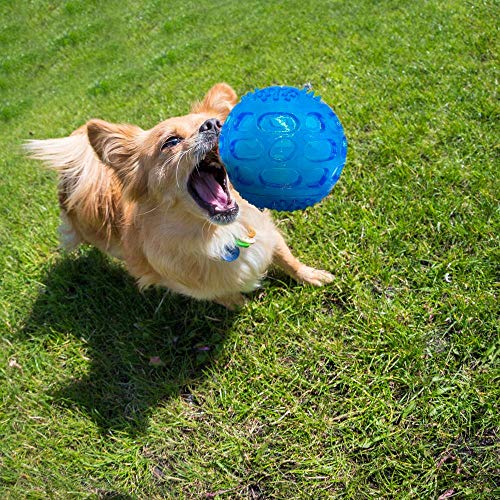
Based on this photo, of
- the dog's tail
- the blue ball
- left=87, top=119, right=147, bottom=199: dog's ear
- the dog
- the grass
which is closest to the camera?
the blue ball

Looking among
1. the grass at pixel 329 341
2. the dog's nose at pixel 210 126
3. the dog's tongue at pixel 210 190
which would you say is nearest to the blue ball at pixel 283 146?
the dog's nose at pixel 210 126

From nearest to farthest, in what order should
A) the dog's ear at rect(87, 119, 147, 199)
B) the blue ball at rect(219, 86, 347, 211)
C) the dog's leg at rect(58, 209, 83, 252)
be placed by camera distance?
the blue ball at rect(219, 86, 347, 211), the dog's ear at rect(87, 119, 147, 199), the dog's leg at rect(58, 209, 83, 252)

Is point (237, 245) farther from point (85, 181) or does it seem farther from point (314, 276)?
point (85, 181)

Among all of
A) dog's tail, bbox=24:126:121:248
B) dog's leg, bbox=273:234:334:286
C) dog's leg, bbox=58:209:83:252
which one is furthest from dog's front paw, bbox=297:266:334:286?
dog's leg, bbox=58:209:83:252

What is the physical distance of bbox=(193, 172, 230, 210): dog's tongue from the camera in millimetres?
2662

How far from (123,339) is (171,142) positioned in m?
1.67

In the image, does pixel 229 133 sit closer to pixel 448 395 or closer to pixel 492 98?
pixel 448 395

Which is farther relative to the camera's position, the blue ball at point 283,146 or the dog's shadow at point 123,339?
the dog's shadow at point 123,339

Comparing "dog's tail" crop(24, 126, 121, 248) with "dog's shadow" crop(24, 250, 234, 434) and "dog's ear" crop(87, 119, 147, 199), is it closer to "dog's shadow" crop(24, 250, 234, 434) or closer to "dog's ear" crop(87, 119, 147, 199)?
"dog's ear" crop(87, 119, 147, 199)

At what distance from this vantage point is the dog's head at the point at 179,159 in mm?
2559

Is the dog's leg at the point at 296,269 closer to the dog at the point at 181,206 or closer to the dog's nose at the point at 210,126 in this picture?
the dog at the point at 181,206

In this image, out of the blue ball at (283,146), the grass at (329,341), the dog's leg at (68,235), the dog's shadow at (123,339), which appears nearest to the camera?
the blue ball at (283,146)

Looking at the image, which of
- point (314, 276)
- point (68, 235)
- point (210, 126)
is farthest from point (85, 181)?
point (314, 276)

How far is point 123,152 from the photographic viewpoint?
292 cm
